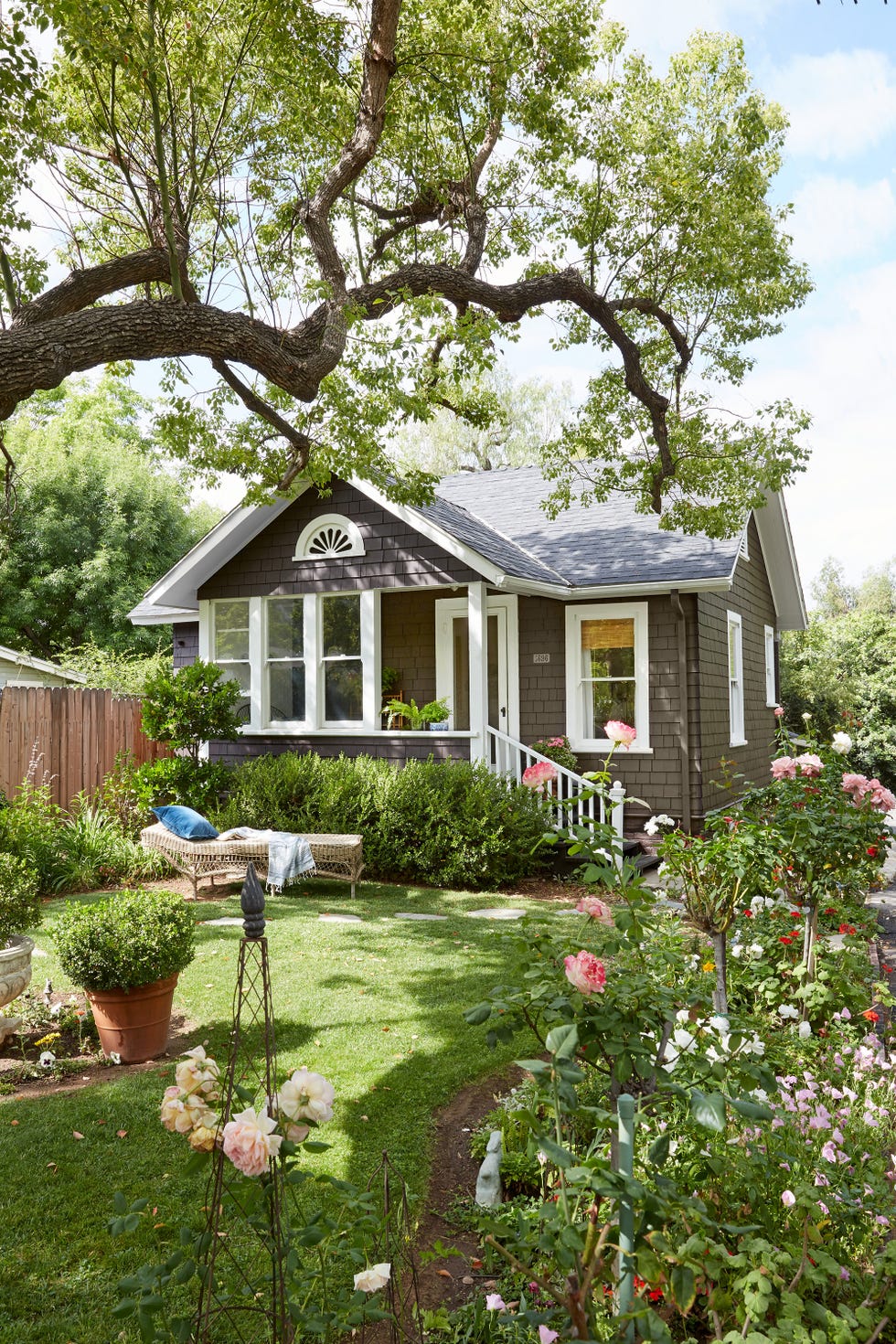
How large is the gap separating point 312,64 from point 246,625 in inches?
282

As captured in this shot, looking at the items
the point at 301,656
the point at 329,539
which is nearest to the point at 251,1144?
the point at 329,539

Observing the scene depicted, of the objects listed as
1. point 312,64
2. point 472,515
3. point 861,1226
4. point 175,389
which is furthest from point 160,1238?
point 472,515

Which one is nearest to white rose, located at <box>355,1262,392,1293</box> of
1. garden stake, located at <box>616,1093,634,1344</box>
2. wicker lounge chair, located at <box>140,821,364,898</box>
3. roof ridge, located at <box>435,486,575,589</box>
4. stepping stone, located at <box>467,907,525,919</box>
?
garden stake, located at <box>616,1093,634,1344</box>

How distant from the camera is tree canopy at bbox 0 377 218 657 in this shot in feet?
82.3

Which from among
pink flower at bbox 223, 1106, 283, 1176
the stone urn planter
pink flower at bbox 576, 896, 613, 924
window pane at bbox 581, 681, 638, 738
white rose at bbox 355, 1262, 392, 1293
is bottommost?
the stone urn planter

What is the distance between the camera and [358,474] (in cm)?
1023

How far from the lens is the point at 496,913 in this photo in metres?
8.47

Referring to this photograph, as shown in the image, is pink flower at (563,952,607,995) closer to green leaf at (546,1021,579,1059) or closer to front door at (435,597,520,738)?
green leaf at (546,1021,579,1059)

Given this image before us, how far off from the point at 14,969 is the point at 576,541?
32.4ft

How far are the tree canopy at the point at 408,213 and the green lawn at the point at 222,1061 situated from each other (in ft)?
12.9

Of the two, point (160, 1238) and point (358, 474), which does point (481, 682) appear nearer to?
point (358, 474)

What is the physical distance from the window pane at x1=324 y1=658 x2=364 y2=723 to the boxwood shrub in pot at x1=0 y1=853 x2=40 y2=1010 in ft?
22.6

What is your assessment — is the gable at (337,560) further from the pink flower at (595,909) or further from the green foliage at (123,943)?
the pink flower at (595,909)

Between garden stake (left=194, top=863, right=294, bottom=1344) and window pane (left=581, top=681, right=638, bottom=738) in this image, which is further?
window pane (left=581, top=681, right=638, bottom=738)
